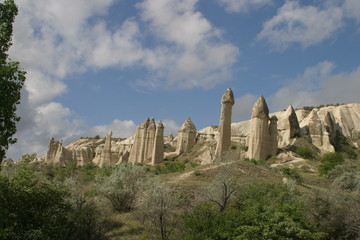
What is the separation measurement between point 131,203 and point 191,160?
30.1m

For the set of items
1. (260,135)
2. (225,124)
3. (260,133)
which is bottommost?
(260,135)

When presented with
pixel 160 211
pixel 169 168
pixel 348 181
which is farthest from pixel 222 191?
pixel 169 168

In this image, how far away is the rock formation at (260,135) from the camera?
44812 millimetres

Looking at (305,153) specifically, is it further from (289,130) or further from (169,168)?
(169,168)

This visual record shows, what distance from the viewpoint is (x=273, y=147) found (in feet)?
151

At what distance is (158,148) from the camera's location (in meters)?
54.3

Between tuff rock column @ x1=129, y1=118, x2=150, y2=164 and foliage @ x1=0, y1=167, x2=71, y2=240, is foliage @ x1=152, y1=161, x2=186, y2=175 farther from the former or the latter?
foliage @ x1=0, y1=167, x2=71, y2=240

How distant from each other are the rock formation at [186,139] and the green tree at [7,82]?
4626cm

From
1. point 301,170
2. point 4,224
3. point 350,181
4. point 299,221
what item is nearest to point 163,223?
point 299,221

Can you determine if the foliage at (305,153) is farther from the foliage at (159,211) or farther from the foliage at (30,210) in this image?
the foliage at (30,210)

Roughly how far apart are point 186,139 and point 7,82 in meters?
47.7

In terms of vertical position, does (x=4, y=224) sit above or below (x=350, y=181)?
below

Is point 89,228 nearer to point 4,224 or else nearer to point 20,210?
point 20,210

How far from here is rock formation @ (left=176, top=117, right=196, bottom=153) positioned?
6000 centimetres
